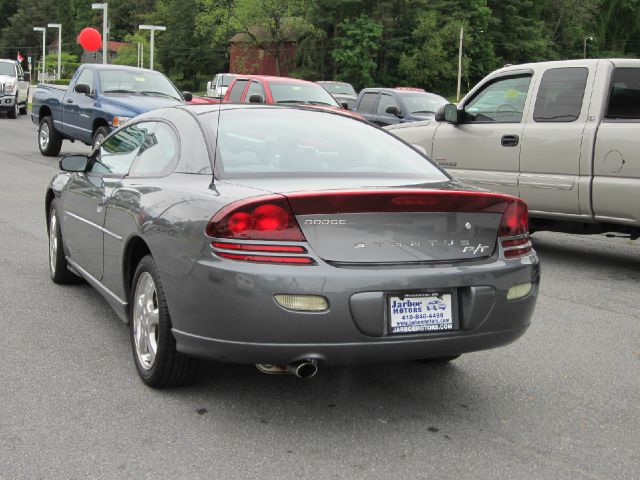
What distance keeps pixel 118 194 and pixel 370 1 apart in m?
72.3

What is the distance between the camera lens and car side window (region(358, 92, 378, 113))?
20259mm

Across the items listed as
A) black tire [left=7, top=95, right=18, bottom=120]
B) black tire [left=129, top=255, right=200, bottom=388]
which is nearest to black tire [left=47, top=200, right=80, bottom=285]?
black tire [left=129, top=255, right=200, bottom=388]

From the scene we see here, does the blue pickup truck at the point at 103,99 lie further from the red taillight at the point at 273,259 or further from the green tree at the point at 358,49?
the green tree at the point at 358,49

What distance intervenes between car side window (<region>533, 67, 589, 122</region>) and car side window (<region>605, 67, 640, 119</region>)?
0.29m

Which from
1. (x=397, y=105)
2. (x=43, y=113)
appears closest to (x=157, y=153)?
(x=397, y=105)

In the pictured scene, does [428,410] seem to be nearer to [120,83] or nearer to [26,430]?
[26,430]

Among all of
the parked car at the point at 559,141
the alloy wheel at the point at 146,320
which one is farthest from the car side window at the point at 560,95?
the alloy wheel at the point at 146,320

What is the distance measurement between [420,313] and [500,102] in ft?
18.9

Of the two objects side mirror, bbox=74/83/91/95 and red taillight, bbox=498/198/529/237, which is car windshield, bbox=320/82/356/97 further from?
red taillight, bbox=498/198/529/237

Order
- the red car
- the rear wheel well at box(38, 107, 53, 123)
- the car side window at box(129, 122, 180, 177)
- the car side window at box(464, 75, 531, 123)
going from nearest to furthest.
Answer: the car side window at box(129, 122, 180, 177) → the car side window at box(464, 75, 531, 123) → the red car → the rear wheel well at box(38, 107, 53, 123)

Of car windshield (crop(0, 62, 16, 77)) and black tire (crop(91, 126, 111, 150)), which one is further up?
car windshield (crop(0, 62, 16, 77))

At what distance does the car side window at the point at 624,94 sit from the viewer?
8039mm

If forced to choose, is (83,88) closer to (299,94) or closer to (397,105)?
(299,94)

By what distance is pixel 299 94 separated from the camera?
16.8 m
